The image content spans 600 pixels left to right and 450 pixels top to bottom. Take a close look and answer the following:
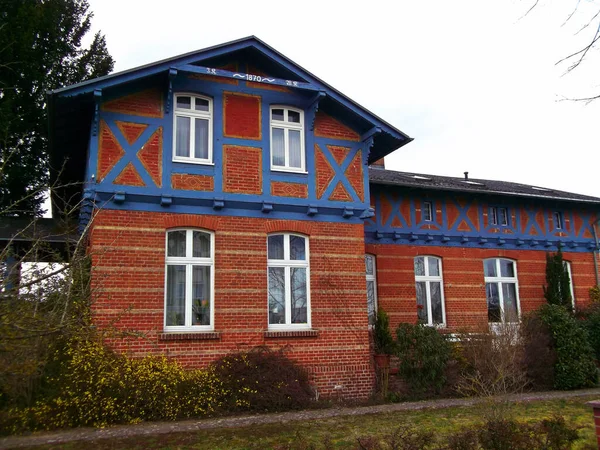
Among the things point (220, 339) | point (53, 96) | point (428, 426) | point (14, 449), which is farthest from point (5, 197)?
point (428, 426)

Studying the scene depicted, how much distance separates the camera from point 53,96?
1097cm

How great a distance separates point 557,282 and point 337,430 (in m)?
11.9

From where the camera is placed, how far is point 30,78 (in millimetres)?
22250

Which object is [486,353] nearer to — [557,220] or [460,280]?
[460,280]

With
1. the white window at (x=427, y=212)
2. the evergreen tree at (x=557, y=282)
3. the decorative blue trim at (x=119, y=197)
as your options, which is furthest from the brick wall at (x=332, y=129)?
the evergreen tree at (x=557, y=282)

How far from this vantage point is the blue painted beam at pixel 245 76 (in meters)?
11.8

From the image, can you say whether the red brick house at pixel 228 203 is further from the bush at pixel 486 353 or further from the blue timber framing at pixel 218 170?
the bush at pixel 486 353

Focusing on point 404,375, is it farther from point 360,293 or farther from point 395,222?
point 395,222

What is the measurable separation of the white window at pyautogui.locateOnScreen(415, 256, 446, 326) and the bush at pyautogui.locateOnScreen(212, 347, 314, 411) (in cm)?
669

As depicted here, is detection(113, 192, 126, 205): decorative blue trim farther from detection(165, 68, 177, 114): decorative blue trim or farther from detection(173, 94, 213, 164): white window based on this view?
detection(165, 68, 177, 114): decorative blue trim

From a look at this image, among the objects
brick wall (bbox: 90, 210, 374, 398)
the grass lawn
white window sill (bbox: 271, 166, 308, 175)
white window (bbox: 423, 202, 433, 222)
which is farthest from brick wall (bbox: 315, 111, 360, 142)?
the grass lawn

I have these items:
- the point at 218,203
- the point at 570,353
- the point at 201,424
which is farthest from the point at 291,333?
the point at 570,353

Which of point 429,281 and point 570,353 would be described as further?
point 429,281

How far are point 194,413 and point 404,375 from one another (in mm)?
4915
